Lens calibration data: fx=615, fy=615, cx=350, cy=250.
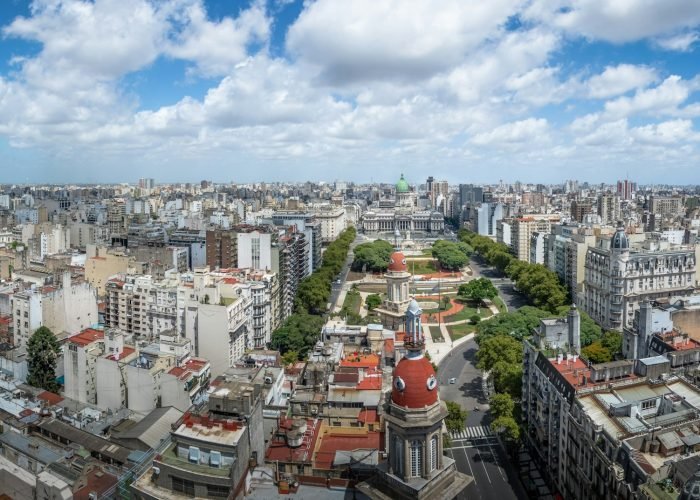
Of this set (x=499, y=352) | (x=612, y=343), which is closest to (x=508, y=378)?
(x=499, y=352)

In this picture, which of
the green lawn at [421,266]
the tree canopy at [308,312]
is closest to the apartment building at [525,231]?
the green lawn at [421,266]

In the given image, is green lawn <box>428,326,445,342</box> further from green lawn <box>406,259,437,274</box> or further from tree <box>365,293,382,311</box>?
green lawn <box>406,259,437,274</box>

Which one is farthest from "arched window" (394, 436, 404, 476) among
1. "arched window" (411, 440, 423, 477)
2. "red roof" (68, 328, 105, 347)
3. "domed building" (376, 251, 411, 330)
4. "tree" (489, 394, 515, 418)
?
"domed building" (376, 251, 411, 330)

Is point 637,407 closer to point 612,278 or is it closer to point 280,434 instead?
point 280,434

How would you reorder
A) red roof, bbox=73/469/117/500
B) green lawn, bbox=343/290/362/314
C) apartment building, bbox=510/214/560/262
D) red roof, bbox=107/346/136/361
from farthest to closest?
apartment building, bbox=510/214/560/262, green lawn, bbox=343/290/362/314, red roof, bbox=107/346/136/361, red roof, bbox=73/469/117/500

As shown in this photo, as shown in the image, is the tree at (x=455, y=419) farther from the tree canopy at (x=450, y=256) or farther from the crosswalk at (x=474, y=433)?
the tree canopy at (x=450, y=256)

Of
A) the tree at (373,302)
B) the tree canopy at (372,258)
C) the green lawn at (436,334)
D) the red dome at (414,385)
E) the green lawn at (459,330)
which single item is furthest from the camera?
the tree canopy at (372,258)

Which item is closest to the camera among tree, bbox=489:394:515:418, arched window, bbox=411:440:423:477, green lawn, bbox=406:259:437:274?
arched window, bbox=411:440:423:477
